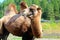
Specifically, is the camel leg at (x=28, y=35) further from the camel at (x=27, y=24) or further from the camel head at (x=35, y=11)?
the camel head at (x=35, y=11)

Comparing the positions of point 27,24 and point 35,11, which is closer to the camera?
point 35,11

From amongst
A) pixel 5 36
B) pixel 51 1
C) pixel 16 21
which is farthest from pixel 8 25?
pixel 51 1

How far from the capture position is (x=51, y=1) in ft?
79.5

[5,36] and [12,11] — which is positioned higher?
[12,11]

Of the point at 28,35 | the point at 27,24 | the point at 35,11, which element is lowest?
the point at 28,35

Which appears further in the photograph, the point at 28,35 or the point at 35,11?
the point at 28,35

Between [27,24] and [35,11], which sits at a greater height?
[35,11]

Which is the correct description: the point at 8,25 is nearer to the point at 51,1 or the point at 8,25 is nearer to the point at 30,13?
the point at 30,13

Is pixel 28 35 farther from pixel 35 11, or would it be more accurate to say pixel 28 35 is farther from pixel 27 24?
pixel 35 11

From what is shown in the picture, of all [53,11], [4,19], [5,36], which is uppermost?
[4,19]

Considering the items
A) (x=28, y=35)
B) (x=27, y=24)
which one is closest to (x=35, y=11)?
(x=27, y=24)

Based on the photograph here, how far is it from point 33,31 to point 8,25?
319mm

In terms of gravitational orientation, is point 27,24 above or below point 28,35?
above

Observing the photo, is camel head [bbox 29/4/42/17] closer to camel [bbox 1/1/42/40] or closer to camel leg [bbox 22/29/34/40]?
camel [bbox 1/1/42/40]
